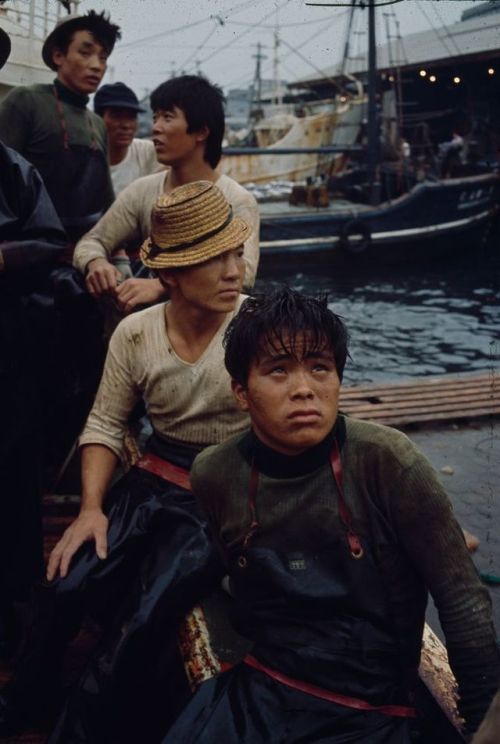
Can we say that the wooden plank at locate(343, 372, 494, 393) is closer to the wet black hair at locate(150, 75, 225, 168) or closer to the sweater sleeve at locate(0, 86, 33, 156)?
the wet black hair at locate(150, 75, 225, 168)

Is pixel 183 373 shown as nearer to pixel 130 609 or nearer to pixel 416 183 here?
pixel 130 609

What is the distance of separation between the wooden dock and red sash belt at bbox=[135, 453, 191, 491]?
316 cm

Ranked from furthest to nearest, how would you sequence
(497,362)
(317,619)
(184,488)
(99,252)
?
1. (497,362)
2. (99,252)
3. (184,488)
4. (317,619)

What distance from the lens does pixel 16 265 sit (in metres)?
2.97

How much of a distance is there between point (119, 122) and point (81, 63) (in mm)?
1442

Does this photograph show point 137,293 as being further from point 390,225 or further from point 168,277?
point 390,225

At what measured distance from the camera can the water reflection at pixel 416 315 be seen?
11.5m

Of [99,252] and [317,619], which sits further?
[99,252]

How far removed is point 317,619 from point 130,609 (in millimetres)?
783

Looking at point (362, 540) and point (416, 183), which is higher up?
point (362, 540)

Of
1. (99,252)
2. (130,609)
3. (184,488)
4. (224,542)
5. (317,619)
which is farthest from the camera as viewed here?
(99,252)

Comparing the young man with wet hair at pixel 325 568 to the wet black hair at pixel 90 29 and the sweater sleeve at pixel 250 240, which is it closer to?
the sweater sleeve at pixel 250 240

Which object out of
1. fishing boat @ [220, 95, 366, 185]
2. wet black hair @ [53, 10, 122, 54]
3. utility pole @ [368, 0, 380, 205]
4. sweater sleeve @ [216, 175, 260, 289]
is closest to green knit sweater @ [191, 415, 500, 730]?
sweater sleeve @ [216, 175, 260, 289]

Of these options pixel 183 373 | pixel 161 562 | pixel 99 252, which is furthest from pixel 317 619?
pixel 99 252
